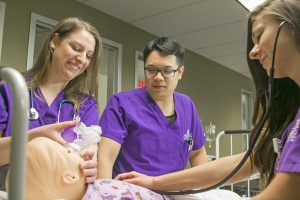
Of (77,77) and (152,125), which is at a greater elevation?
(77,77)

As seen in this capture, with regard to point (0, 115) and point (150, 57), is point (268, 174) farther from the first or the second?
point (0, 115)

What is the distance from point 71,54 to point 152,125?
522 millimetres

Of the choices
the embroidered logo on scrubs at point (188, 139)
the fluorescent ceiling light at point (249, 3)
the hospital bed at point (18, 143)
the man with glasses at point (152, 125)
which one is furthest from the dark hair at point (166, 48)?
the fluorescent ceiling light at point (249, 3)

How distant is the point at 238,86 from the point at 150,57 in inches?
177

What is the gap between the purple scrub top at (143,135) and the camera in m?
1.52

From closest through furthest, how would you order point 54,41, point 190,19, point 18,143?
point 18,143, point 54,41, point 190,19

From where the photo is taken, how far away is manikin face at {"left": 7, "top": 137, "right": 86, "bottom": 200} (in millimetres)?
918

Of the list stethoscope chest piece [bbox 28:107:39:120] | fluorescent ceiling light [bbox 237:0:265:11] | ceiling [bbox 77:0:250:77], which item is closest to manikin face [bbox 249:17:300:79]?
stethoscope chest piece [bbox 28:107:39:120]

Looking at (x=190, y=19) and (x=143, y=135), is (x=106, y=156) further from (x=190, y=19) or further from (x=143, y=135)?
(x=190, y=19)

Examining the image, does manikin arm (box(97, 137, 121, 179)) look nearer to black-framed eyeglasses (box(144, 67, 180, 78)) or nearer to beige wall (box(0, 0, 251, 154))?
black-framed eyeglasses (box(144, 67, 180, 78))

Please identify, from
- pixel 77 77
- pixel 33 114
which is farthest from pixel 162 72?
pixel 33 114

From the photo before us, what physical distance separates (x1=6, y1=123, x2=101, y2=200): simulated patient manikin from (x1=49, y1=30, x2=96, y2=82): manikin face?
0.55 meters

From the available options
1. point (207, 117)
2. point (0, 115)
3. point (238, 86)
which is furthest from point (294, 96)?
point (238, 86)

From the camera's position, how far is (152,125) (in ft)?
5.17
